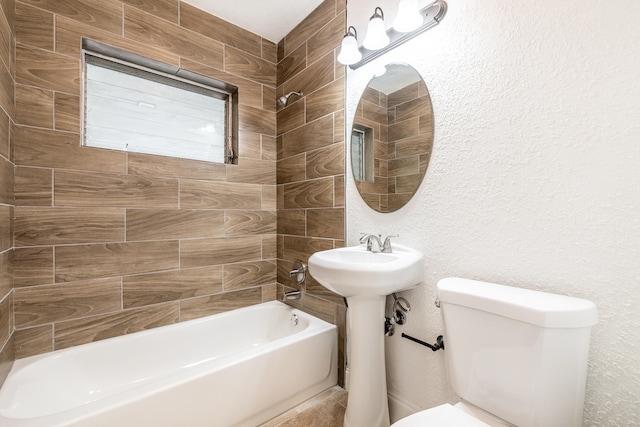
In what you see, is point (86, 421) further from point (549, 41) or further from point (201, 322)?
point (549, 41)

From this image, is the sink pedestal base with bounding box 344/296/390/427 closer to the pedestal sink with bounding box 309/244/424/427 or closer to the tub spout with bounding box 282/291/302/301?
the pedestal sink with bounding box 309/244/424/427

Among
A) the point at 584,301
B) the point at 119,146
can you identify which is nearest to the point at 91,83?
the point at 119,146

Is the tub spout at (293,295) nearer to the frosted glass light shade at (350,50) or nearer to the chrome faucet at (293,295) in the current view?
the chrome faucet at (293,295)

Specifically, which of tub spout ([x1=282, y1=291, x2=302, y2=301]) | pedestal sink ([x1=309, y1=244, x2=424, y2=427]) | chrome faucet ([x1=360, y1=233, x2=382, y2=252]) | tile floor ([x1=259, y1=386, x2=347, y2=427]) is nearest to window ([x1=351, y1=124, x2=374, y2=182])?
chrome faucet ([x1=360, y1=233, x2=382, y2=252])

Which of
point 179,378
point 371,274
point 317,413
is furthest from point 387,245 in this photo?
point 179,378

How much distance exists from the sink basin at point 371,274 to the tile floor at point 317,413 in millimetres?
779

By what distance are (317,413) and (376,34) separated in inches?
79.3

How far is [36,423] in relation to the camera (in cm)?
92

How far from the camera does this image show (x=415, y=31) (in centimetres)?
132

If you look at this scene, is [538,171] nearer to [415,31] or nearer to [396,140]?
[396,140]

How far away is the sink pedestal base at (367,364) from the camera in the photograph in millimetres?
1284

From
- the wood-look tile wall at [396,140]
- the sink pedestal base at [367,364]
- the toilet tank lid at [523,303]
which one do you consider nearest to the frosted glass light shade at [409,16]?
the wood-look tile wall at [396,140]

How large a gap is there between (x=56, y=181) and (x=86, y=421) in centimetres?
118

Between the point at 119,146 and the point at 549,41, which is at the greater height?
the point at 549,41
